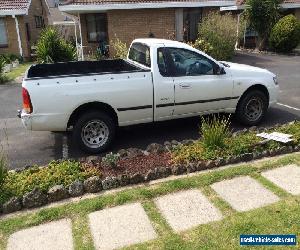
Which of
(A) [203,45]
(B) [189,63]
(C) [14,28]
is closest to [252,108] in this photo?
(B) [189,63]

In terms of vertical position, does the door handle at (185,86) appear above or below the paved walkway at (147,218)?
above

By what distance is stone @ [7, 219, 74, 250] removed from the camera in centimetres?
405

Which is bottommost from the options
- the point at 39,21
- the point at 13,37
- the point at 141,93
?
the point at 141,93

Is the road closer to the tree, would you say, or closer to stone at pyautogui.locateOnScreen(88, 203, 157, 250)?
stone at pyautogui.locateOnScreen(88, 203, 157, 250)

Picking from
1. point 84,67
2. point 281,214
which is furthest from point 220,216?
point 84,67

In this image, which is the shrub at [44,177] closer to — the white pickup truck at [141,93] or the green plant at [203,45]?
the white pickup truck at [141,93]

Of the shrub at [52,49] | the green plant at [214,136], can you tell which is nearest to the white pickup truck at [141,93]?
the green plant at [214,136]

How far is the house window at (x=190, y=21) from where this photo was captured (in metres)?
20.3

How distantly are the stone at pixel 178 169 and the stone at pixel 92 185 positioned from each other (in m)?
1.20

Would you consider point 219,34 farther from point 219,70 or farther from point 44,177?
point 44,177

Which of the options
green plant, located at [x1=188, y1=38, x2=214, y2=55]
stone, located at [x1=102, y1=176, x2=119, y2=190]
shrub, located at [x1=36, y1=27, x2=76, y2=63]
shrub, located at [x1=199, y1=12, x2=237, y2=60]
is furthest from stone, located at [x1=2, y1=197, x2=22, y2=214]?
shrub, located at [x1=199, y1=12, x2=237, y2=60]

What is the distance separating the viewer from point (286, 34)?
20.2 m

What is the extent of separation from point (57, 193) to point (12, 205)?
61cm

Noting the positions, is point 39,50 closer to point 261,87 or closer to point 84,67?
point 84,67
